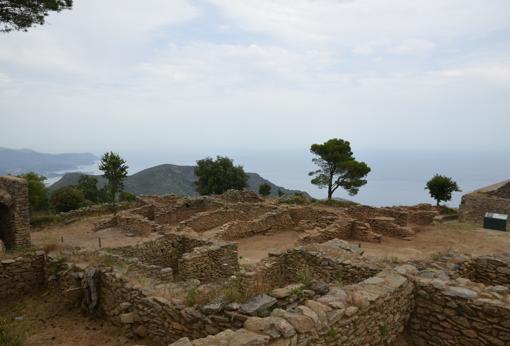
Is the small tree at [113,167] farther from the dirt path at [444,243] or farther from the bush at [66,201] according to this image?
the dirt path at [444,243]

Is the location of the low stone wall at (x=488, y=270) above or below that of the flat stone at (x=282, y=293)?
above

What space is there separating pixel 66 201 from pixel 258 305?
30.9m

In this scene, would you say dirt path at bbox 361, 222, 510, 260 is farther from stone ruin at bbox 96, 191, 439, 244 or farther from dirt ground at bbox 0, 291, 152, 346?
dirt ground at bbox 0, 291, 152, 346

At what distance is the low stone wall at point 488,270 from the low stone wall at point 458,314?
2685mm

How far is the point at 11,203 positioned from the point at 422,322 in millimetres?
15554

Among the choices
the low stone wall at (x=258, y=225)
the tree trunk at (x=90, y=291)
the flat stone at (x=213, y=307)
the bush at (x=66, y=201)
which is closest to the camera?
the flat stone at (x=213, y=307)

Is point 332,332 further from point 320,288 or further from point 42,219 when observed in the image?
point 42,219

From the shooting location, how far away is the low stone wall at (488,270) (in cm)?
858

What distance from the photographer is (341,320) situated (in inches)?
204

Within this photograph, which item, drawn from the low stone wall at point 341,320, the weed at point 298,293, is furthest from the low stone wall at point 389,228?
the weed at point 298,293

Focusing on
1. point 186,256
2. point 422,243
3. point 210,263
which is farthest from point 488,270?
point 422,243

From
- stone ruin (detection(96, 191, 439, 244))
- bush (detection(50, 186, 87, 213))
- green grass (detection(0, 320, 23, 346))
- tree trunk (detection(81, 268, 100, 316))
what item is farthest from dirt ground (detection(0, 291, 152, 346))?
bush (detection(50, 186, 87, 213))

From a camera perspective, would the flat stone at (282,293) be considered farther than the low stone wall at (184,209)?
No

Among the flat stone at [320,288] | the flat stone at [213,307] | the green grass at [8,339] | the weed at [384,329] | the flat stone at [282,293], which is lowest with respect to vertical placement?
the green grass at [8,339]
